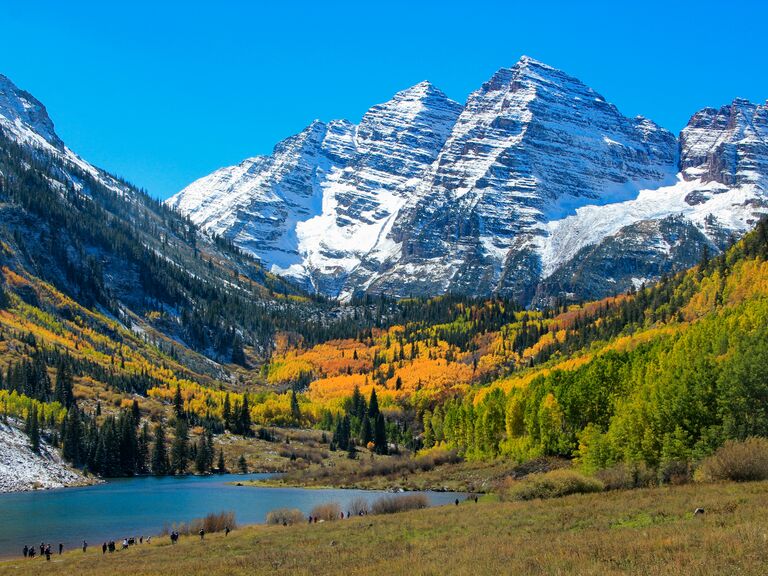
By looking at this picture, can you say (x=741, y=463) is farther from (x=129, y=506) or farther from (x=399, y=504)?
(x=129, y=506)

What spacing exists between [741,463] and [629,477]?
14994mm

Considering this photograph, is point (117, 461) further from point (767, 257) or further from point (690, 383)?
point (767, 257)

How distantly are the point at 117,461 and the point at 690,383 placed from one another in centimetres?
12365

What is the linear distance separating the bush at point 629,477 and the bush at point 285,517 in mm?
31474

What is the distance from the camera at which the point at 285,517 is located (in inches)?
3307

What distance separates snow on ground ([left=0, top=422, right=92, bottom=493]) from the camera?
13412 cm

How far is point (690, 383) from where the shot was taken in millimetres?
82062

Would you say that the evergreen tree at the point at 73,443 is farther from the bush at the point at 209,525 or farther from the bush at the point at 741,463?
the bush at the point at 741,463

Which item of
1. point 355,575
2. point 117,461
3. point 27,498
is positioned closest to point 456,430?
point 117,461

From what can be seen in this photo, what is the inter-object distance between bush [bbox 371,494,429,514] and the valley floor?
1036 centimetres

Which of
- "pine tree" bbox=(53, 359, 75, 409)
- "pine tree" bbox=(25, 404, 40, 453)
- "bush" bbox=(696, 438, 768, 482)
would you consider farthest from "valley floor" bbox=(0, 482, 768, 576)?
"pine tree" bbox=(53, 359, 75, 409)

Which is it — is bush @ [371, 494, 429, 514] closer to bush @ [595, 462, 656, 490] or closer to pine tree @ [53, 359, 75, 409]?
bush @ [595, 462, 656, 490]

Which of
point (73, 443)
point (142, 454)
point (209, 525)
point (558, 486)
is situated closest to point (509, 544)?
point (558, 486)

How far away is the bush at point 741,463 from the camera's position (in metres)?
59.2
